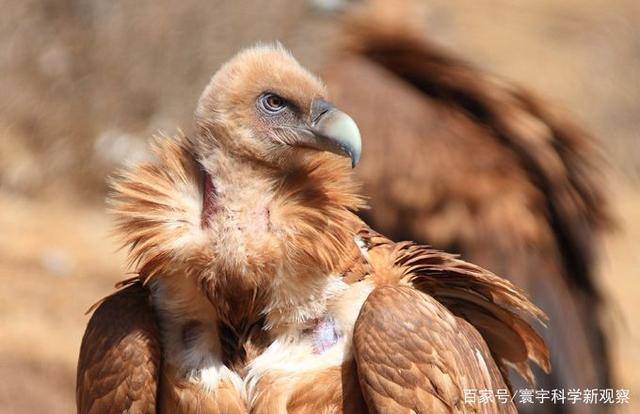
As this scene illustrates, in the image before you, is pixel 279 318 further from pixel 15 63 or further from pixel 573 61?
pixel 573 61

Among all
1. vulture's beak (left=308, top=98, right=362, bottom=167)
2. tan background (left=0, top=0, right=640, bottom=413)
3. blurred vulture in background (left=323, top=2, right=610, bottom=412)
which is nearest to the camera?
vulture's beak (left=308, top=98, right=362, bottom=167)

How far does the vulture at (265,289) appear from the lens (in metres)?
Result: 3.22

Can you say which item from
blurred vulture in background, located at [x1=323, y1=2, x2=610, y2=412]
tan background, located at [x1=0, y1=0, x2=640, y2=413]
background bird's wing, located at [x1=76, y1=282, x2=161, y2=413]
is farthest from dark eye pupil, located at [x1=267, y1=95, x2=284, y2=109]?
tan background, located at [x1=0, y1=0, x2=640, y2=413]

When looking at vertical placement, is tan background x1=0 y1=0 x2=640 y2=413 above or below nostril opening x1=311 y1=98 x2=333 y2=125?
below

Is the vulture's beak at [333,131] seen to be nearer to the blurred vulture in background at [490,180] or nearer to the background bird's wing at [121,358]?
the background bird's wing at [121,358]

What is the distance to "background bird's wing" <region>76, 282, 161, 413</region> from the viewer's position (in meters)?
3.34

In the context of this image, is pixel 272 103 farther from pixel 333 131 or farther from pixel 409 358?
pixel 409 358

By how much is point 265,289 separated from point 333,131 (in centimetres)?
49

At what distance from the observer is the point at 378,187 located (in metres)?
5.98

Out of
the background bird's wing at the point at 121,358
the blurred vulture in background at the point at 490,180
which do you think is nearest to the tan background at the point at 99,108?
the blurred vulture in background at the point at 490,180

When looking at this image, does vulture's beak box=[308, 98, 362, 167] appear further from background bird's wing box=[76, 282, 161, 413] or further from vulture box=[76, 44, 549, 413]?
background bird's wing box=[76, 282, 161, 413]

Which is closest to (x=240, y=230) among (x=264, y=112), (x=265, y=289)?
(x=265, y=289)

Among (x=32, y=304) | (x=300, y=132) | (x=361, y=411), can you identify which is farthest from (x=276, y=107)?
(x=32, y=304)

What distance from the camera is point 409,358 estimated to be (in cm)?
319
